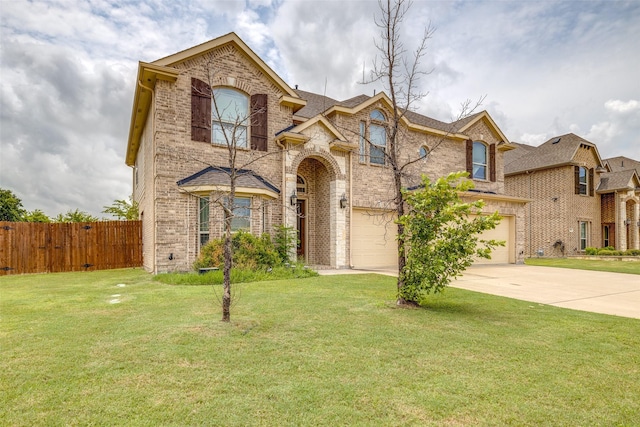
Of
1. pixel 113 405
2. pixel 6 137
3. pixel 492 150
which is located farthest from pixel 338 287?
pixel 6 137

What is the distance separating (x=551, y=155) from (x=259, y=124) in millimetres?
20915

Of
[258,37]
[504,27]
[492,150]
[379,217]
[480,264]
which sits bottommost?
[480,264]

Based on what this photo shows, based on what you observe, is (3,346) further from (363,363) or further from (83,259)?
(83,259)

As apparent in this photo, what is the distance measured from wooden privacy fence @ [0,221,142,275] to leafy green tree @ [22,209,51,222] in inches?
453

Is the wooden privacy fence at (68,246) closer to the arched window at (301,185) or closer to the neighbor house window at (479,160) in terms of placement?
the arched window at (301,185)

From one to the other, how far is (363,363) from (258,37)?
1353cm

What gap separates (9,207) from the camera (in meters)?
23.7

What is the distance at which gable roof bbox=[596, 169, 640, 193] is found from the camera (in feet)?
76.9

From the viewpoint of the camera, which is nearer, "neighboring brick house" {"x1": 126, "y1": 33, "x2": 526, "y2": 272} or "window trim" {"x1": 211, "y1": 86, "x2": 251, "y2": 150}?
"neighboring brick house" {"x1": 126, "y1": 33, "x2": 526, "y2": 272}

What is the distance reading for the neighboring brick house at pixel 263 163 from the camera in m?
11.0

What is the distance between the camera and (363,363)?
11.6 feet

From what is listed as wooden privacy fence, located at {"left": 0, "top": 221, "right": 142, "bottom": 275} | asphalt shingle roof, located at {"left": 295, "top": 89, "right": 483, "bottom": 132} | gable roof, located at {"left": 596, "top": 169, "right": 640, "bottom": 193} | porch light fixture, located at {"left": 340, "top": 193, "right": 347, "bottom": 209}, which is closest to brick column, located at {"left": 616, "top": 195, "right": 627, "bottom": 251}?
gable roof, located at {"left": 596, "top": 169, "right": 640, "bottom": 193}

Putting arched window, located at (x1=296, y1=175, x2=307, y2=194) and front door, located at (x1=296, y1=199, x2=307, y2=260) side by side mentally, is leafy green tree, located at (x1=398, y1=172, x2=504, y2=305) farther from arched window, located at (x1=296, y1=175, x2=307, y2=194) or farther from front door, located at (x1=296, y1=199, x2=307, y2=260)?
arched window, located at (x1=296, y1=175, x2=307, y2=194)

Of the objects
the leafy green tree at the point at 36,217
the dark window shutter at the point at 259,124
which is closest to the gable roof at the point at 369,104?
the dark window shutter at the point at 259,124
